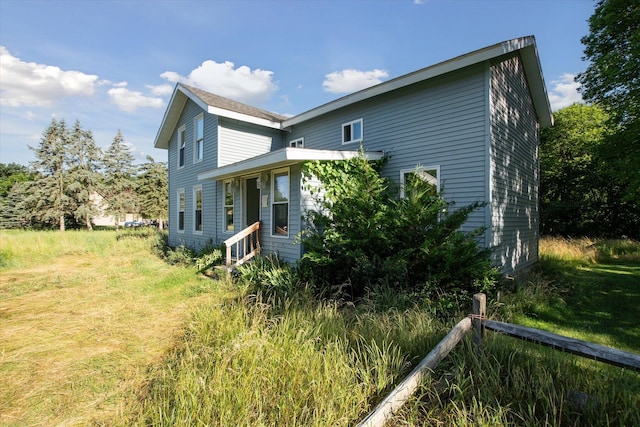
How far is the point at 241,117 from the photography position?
11461 millimetres

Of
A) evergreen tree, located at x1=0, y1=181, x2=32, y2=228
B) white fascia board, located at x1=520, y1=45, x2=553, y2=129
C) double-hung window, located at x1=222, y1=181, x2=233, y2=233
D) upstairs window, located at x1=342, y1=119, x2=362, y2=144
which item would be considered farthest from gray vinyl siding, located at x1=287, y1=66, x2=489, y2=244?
evergreen tree, located at x1=0, y1=181, x2=32, y2=228

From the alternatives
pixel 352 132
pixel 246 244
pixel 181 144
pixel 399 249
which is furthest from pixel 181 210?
pixel 399 249

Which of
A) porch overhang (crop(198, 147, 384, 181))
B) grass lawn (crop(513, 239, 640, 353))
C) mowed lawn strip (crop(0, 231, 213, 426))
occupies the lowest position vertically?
grass lawn (crop(513, 239, 640, 353))

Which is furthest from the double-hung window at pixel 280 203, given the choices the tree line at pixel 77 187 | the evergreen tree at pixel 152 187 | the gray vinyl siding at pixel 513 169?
the evergreen tree at pixel 152 187

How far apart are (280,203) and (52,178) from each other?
3368 cm

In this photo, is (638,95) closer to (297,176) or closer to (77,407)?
(297,176)

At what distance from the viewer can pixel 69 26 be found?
28.4 feet

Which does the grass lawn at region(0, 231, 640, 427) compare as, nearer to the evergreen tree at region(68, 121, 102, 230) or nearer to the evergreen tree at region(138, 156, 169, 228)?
the evergreen tree at region(68, 121, 102, 230)

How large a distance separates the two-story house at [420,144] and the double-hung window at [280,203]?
30 millimetres

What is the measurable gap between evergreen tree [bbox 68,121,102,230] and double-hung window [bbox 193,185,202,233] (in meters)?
25.2

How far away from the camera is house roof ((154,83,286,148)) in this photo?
11133mm

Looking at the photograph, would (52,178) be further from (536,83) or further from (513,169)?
(536,83)

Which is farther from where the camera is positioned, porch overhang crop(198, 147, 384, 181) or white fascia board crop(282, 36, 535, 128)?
porch overhang crop(198, 147, 384, 181)

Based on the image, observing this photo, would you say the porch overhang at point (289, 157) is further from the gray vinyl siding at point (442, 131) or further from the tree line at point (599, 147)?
the tree line at point (599, 147)
